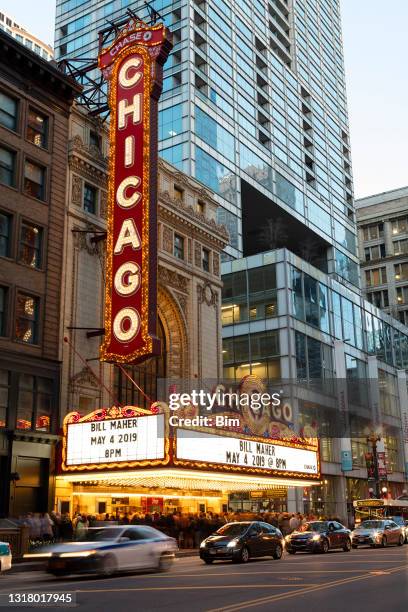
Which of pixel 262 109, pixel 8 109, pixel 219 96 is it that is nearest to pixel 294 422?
pixel 8 109

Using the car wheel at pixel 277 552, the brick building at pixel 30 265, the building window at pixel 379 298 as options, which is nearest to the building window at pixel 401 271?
the building window at pixel 379 298

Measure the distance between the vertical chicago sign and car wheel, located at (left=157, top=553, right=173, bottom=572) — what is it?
1135cm

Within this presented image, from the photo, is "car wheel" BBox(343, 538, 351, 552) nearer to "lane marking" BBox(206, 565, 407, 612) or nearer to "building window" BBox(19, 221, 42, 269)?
"lane marking" BBox(206, 565, 407, 612)

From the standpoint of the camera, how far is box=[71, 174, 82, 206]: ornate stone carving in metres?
34.9

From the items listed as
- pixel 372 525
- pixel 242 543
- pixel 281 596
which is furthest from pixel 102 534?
pixel 372 525

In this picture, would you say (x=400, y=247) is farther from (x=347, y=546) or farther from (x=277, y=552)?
(x=277, y=552)

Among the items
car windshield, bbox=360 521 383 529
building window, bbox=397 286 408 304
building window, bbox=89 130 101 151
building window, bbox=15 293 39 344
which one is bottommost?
car windshield, bbox=360 521 383 529

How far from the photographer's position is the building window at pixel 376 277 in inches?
4776

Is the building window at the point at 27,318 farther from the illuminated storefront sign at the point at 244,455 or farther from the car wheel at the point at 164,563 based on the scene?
A: the car wheel at the point at 164,563

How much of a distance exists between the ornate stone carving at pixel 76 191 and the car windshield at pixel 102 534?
19390 mm

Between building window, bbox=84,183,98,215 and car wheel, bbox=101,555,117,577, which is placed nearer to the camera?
car wheel, bbox=101,555,117,577

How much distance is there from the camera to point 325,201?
315 ft

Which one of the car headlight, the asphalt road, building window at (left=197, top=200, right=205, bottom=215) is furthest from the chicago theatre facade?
the car headlight

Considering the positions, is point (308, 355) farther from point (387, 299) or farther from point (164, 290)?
point (387, 299)
